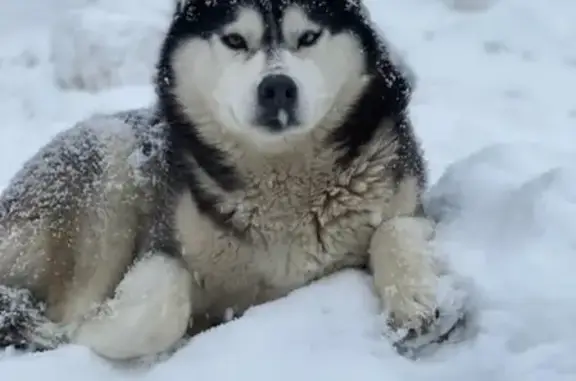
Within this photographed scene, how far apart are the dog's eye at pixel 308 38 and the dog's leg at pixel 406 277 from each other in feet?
1.55

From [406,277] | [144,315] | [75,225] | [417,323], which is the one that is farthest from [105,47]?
[417,323]

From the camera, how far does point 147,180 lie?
2838 mm

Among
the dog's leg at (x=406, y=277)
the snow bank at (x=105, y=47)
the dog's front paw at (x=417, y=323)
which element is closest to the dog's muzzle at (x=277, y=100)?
the dog's leg at (x=406, y=277)

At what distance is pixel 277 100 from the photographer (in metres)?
2.28

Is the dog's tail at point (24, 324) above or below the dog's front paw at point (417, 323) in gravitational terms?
below

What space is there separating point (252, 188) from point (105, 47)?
2959mm

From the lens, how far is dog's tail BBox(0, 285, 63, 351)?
2516mm

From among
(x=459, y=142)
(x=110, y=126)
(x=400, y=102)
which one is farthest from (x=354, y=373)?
(x=459, y=142)

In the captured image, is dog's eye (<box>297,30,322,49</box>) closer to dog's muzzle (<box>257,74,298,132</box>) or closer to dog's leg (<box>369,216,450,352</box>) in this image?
dog's muzzle (<box>257,74,298,132</box>)

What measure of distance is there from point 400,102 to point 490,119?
5.16ft

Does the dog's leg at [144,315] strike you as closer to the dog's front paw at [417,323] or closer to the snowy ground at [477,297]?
the snowy ground at [477,297]

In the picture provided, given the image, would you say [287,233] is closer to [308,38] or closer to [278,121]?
[278,121]

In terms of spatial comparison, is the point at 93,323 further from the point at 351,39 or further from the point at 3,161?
the point at 3,161

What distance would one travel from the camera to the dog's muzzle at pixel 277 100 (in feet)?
7.43
